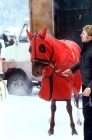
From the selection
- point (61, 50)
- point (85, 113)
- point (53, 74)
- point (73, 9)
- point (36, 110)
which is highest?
point (73, 9)

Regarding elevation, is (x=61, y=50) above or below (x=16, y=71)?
above

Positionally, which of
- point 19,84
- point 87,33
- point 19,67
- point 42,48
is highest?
point 87,33

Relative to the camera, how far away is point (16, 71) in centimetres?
471

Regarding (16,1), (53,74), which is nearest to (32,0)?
(16,1)

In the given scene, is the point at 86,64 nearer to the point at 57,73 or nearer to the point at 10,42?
the point at 57,73

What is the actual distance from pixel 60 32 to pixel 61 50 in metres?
0.63

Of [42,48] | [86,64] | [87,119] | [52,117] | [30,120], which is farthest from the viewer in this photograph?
[30,120]

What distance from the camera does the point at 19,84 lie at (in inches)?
182

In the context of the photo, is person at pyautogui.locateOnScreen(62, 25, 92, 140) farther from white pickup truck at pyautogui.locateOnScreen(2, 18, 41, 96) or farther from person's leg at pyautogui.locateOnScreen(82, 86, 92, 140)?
white pickup truck at pyautogui.locateOnScreen(2, 18, 41, 96)

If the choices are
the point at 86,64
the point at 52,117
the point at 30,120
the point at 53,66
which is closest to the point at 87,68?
the point at 86,64

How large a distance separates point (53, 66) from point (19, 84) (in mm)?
1208

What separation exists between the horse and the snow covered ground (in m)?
0.09

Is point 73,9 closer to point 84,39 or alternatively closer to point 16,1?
point 16,1

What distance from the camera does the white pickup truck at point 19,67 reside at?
174 inches
